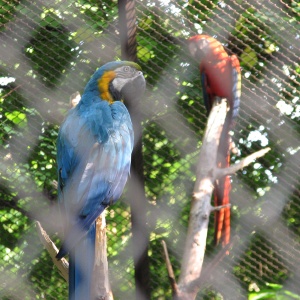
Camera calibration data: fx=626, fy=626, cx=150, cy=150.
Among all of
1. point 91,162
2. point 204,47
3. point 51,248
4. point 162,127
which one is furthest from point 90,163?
point 204,47

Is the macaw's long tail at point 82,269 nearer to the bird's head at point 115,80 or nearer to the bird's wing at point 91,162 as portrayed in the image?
the bird's wing at point 91,162

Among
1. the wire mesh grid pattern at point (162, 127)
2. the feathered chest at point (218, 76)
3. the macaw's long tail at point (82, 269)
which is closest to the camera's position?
the macaw's long tail at point (82, 269)

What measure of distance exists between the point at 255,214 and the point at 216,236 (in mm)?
146

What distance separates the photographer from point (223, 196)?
1.18 meters

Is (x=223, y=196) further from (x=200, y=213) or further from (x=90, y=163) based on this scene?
(x=90, y=163)

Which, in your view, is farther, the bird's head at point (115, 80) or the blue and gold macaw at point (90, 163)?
the bird's head at point (115, 80)

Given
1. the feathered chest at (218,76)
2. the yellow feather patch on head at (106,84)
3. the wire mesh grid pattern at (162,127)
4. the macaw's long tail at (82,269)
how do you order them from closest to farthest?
Answer: the macaw's long tail at (82,269)
the yellow feather patch on head at (106,84)
the wire mesh grid pattern at (162,127)
the feathered chest at (218,76)

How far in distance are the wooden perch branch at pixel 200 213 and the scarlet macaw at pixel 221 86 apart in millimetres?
226

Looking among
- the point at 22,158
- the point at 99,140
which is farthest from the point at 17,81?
the point at 99,140

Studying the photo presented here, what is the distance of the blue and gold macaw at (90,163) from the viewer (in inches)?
30.4

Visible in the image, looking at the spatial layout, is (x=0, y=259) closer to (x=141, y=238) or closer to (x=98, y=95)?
(x=141, y=238)

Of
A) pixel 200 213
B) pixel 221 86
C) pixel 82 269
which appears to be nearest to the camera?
pixel 82 269

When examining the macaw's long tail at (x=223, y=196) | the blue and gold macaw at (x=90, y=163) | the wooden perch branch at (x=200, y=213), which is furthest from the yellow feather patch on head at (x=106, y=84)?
the macaw's long tail at (x=223, y=196)

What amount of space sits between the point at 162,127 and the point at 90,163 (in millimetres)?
394
